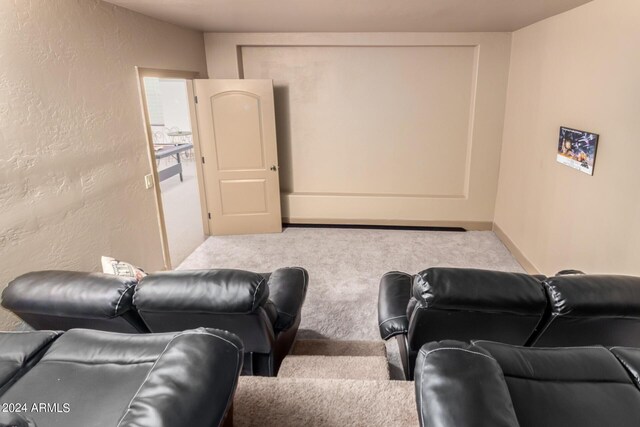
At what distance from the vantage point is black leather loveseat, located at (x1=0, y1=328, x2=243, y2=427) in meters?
0.97

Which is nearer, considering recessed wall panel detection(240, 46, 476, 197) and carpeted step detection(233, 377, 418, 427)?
carpeted step detection(233, 377, 418, 427)

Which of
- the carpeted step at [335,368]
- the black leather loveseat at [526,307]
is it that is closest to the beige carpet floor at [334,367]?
the carpeted step at [335,368]

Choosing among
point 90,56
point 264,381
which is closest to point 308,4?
point 90,56

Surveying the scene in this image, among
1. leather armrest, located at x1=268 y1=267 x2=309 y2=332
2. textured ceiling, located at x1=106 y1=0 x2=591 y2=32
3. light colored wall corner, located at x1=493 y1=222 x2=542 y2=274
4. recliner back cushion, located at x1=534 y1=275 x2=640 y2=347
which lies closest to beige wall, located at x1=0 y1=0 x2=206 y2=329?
textured ceiling, located at x1=106 y1=0 x2=591 y2=32

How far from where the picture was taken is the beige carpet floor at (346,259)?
323cm

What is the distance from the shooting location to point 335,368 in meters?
2.12

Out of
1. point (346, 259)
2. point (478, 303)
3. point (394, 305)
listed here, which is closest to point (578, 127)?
point (394, 305)

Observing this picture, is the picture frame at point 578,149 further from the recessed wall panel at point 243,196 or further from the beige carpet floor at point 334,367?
the recessed wall panel at point 243,196

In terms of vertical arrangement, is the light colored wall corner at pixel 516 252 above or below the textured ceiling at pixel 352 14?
below

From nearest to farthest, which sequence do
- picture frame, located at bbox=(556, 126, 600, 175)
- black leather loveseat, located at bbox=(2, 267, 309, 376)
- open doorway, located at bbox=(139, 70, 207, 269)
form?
1. black leather loveseat, located at bbox=(2, 267, 309, 376)
2. picture frame, located at bbox=(556, 126, 600, 175)
3. open doorway, located at bbox=(139, 70, 207, 269)

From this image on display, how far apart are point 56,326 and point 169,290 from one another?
1.95ft

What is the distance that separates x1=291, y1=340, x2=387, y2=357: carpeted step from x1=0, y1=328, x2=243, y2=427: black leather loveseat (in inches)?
58.2

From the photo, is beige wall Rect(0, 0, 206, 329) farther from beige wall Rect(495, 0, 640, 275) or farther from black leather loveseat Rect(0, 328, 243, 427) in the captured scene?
beige wall Rect(495, 0, 640, 275)

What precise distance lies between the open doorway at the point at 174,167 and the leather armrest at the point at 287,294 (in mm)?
1803
